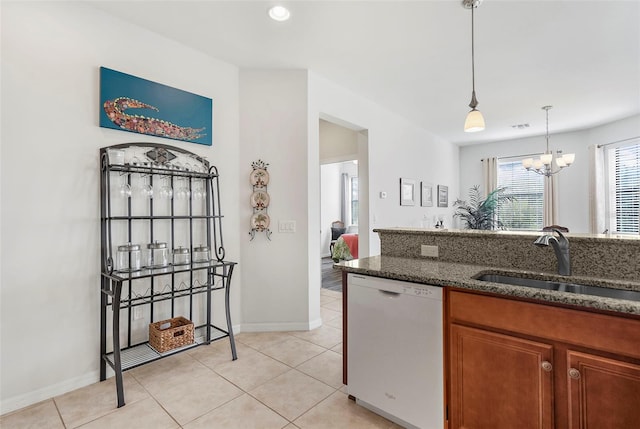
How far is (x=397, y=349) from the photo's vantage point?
1683 mm

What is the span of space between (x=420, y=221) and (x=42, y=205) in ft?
16.9

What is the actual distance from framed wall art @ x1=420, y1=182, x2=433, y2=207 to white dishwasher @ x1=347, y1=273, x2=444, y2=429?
4.21m

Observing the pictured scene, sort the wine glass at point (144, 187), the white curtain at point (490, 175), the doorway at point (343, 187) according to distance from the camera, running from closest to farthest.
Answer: the wine glass at point (144, 187)
the doorway at point (343, 187)
the white curtain at point (490, 175)

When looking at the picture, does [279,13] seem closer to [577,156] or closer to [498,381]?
[498,381]

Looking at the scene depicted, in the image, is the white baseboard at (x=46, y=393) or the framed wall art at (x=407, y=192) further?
the framed wall art at (x=407, y=192)

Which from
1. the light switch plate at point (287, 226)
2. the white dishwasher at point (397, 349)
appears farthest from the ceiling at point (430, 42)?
the white dishwasher at point (397, 349)

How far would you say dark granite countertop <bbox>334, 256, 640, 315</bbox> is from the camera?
1.16 meters

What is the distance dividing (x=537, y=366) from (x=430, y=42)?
261 centimetres

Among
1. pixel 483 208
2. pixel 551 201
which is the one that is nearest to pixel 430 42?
pixel 483 208

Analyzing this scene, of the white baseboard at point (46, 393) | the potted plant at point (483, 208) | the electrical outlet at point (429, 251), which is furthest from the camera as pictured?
the potted plant at point (483, 208)

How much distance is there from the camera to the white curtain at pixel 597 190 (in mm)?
5406

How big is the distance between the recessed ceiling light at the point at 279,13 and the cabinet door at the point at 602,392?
8.62 feet

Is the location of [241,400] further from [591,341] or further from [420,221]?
[420,221]

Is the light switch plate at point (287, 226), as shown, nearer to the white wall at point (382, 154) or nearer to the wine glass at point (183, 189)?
the white wall at point (382, 154)
